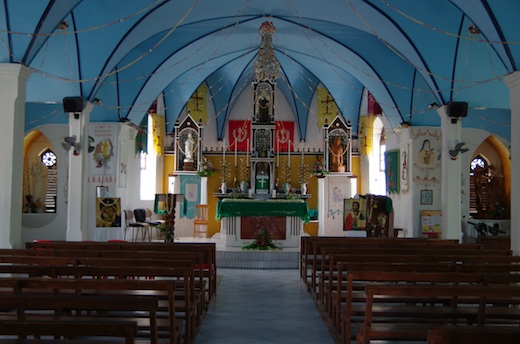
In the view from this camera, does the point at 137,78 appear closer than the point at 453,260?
No

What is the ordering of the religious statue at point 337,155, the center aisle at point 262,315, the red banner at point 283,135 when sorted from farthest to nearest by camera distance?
the red banner at point 283,135, the religious statue at point 337,155, the center aisle at point 262,315

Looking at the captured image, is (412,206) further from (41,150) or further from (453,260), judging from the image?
(41,150)

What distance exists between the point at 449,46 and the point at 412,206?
15.7 ft

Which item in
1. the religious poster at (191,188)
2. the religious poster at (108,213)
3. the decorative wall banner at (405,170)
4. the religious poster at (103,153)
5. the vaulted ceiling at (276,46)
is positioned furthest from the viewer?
the religious poster at (191,188)

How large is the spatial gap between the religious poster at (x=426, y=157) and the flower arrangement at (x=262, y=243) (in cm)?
457

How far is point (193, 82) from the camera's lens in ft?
64.7

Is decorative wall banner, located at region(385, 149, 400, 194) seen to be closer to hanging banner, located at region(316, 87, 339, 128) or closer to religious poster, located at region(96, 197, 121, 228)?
hanging banner, located at region(316, 87, 339, 128)

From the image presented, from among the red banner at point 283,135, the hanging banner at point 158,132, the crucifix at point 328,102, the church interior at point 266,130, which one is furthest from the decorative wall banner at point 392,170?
the hanging banner at point 158,132

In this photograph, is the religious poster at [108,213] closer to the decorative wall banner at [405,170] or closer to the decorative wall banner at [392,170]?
the decorative wall banner at [405,170]

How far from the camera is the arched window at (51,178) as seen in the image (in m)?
17.9

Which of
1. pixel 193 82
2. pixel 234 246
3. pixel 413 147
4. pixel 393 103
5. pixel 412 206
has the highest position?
pixel 193 82

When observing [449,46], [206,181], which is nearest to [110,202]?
[206,181]

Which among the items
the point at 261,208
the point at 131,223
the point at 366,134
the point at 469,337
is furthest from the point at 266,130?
the point at 469,337

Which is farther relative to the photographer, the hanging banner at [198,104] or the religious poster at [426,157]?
the hanging banner at [198,104]
